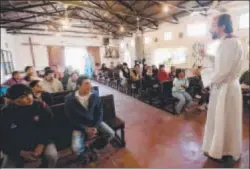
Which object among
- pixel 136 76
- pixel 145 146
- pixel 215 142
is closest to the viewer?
pixel 215 142

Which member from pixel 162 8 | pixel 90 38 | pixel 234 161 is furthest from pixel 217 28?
pixel 90 38

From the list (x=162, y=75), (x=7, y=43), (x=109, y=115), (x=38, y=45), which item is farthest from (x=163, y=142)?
(x=38, y=45)

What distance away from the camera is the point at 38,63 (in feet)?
32.8

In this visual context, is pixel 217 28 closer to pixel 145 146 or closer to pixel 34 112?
pixel 145 146

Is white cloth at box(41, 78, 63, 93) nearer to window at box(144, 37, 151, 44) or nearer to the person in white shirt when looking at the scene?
the person in white shirt

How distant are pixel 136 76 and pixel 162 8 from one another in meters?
1.76

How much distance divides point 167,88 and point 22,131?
3.08 m

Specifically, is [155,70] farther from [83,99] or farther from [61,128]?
[61,128]

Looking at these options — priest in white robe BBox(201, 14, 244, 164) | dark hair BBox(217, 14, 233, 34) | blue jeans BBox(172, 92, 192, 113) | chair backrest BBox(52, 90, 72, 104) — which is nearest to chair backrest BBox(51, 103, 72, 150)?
chair backrest BBox(52, 90, 72, 104)

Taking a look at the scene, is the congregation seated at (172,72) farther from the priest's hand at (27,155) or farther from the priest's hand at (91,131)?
the priest's hand at (27,155)

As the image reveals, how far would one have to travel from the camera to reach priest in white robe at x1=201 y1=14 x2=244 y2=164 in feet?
5.24

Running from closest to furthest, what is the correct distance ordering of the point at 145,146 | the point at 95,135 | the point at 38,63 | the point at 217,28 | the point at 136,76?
the point at 217,28, the point at 95,135, the point at 145,146, the point at 136,76, the point at 38,63

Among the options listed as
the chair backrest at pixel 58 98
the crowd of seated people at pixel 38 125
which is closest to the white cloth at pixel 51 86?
the chair backrest at pixel 58 98

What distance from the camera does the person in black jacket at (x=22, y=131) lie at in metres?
1.53
